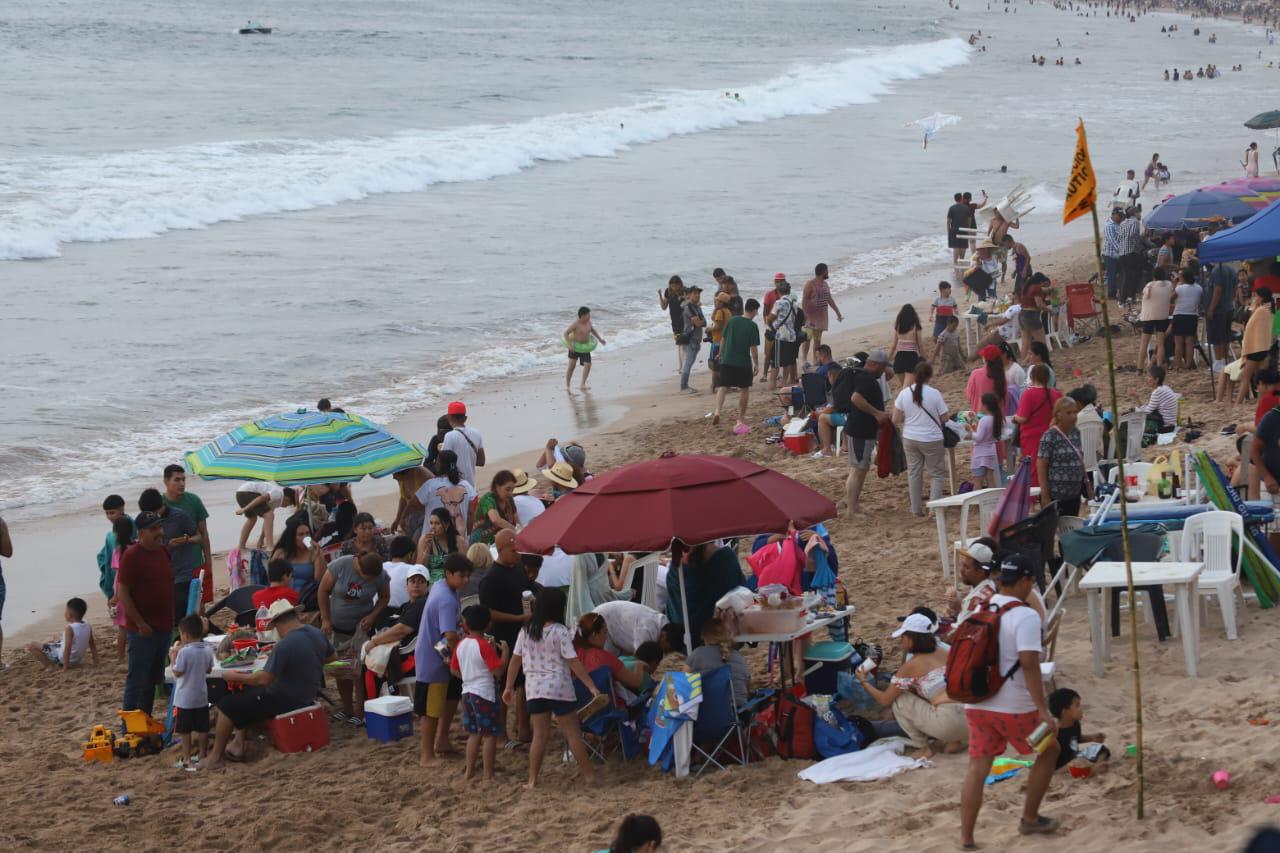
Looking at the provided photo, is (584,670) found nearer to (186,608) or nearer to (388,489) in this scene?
(186,608)

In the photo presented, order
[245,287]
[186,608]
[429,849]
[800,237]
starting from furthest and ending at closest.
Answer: [800,237], [245,287], [186,608], [429,849]

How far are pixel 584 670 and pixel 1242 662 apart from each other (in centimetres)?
331

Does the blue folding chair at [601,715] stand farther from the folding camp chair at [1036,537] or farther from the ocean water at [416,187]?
the ocean water at [416,187]

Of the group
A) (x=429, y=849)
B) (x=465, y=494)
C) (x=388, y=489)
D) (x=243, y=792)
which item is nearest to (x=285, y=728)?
(x=243, y=792)

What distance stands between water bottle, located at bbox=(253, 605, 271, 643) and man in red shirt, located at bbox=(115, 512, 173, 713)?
0.52 metres

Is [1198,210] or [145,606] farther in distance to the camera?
[1198,210]

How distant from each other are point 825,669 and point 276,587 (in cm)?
374

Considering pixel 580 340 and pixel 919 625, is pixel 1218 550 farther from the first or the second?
pixel 580 340

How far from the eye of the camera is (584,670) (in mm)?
7336

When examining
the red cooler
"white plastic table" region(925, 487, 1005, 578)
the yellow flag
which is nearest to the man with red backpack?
the yellow flag

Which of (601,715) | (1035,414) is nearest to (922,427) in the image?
(1035,414)

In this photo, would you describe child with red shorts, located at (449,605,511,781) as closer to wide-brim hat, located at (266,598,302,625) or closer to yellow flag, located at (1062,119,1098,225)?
wide-brim hat, located at (266,598,302,625)

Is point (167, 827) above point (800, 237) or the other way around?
the other way around

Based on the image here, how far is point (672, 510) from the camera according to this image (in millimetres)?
7262
